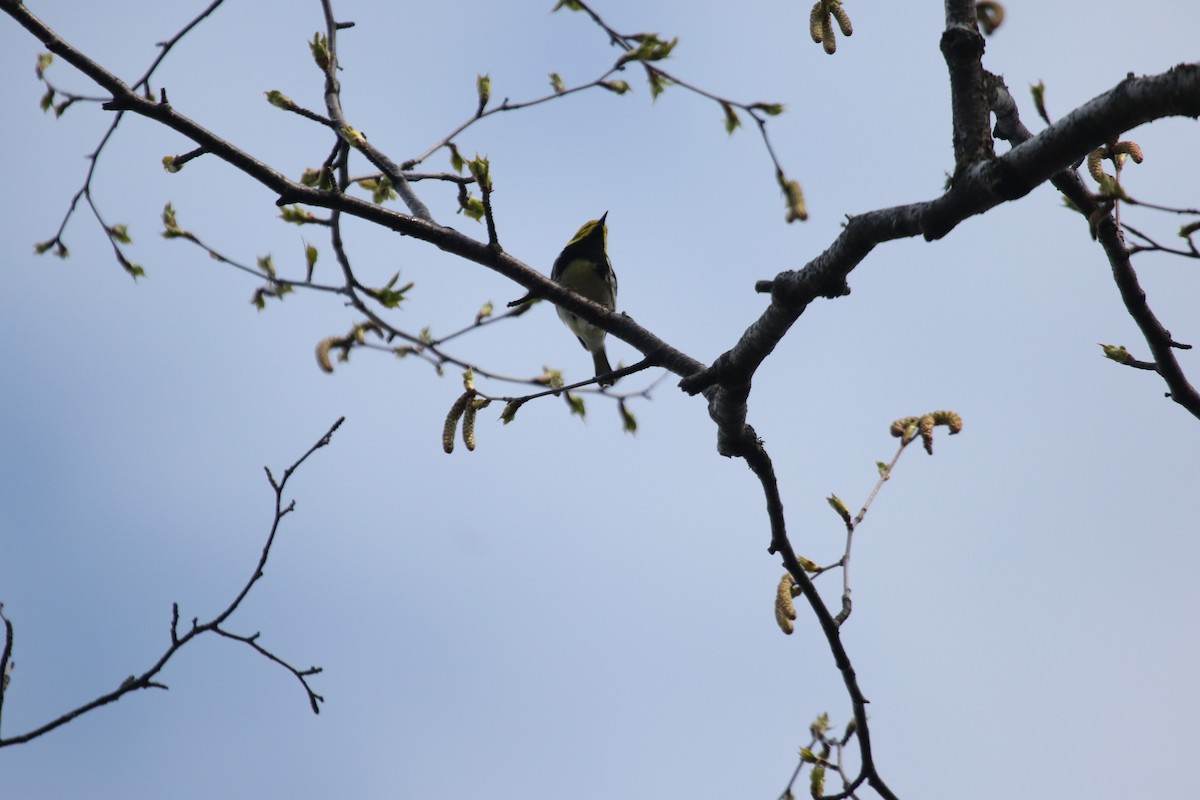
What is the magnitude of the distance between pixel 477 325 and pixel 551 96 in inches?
48.0

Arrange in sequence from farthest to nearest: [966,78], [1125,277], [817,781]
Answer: [817,781], [1125,277], [966,78]

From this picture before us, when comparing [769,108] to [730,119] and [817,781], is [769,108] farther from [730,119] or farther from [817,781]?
[817,781]

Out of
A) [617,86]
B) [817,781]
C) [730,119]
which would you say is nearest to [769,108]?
[730,119]

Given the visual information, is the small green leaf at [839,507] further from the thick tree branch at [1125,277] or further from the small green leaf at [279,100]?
the small green leaf at [279,100]

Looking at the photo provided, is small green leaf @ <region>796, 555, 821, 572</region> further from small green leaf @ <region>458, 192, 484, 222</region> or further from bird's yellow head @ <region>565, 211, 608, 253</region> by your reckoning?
bird's yellow head @ <region>565, 211, 608, 253</region>

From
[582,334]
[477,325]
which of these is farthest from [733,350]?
[582,334]

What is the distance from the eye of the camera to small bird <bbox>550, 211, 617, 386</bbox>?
7.96 m

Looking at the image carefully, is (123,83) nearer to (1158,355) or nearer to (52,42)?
(52,42)

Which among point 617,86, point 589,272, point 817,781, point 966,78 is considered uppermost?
point 589,272

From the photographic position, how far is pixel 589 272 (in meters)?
7.94

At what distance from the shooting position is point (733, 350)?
319 centimetres

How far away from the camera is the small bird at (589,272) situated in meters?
7.96

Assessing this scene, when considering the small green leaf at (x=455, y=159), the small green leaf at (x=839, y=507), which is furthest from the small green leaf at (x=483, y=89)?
the small green leaf at (x=839, y=507)

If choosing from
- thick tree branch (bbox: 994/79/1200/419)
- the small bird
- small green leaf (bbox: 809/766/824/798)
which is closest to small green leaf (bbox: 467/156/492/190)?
thick tree branch (bbox: 994/79/1200/419)
